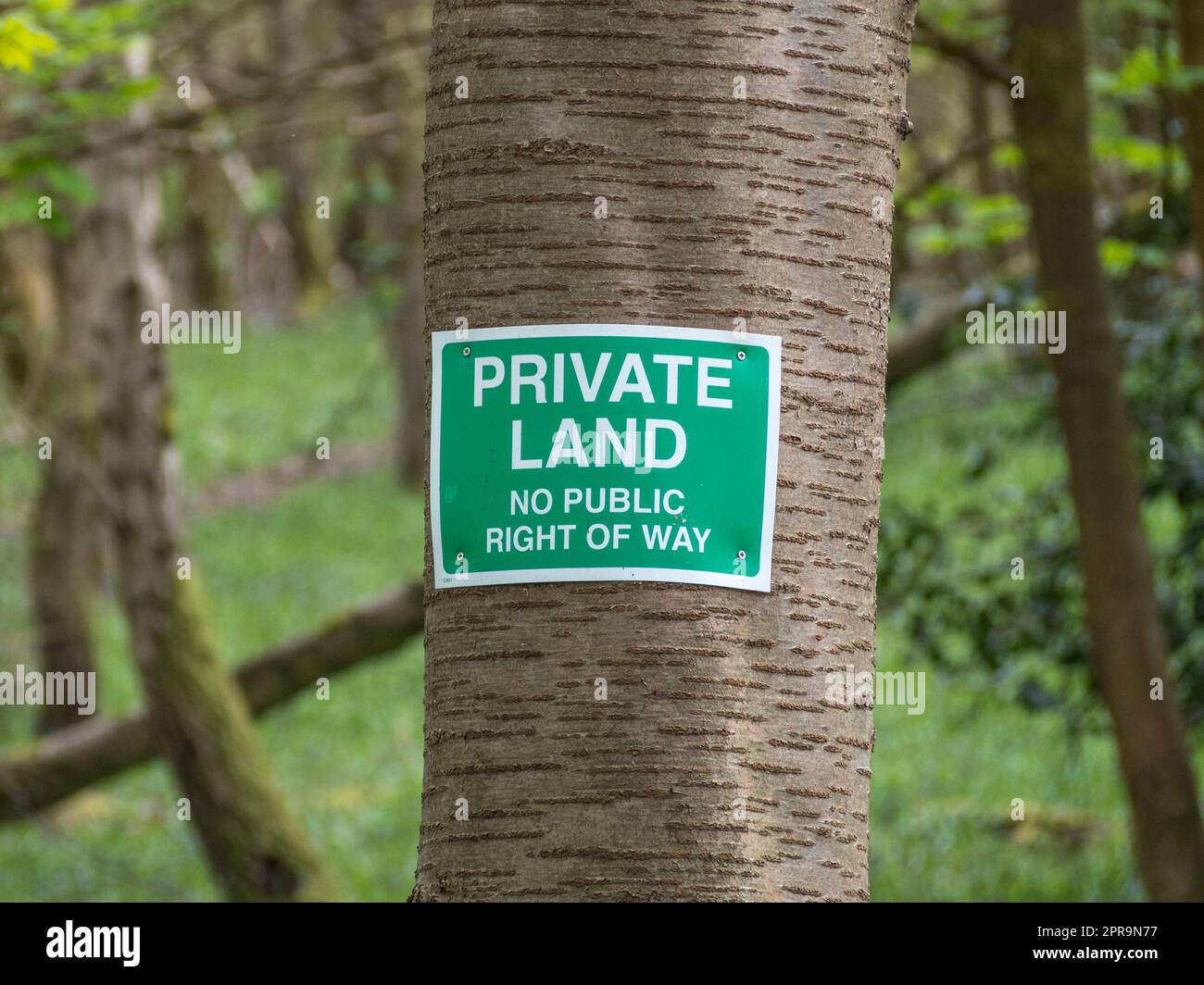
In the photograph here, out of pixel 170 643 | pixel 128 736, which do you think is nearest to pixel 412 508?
pixel 128 736

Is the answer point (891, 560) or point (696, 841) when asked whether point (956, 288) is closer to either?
point (891, 560)

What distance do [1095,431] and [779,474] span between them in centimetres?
325

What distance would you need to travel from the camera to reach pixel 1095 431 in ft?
14.9

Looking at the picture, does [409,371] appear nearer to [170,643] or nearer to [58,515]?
[58,515]

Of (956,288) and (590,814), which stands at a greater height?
(956,288)

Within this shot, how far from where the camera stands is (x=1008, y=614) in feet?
20.5

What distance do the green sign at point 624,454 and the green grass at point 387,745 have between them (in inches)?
189

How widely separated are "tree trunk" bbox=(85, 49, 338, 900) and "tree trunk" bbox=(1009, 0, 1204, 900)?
11.2 ft

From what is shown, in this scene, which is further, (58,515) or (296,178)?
(296,178)

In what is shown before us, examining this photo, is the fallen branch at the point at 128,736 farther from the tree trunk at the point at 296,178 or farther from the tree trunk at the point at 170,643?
the tree trunk at the point at 296,178

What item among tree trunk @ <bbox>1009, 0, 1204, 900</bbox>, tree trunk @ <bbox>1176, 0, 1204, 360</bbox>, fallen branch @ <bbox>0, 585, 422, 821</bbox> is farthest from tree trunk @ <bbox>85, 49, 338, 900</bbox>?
tree trunk @ <bbox>1176, 0, 1204, 360</bbox>

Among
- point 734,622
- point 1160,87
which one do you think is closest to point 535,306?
point 734,622

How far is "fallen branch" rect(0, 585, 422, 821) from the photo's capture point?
6.74 meters
